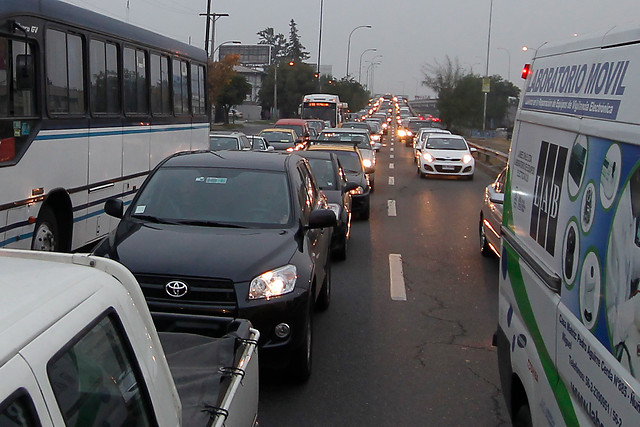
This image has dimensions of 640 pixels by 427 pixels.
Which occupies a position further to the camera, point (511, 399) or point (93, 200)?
point (93, 200)

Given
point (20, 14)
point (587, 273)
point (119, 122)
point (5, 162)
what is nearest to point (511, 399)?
point (587, 273)

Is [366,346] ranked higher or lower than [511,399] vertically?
lower

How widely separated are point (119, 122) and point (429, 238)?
19.7 ft

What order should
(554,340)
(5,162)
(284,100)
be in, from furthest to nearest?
(284,100) → (5,162) → (554,340)

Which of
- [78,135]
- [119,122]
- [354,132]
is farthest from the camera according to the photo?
[354,132]

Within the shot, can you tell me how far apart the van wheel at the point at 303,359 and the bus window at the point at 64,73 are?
4.49 meters

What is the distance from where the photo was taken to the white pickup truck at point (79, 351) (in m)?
1.76

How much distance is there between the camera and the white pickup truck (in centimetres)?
176

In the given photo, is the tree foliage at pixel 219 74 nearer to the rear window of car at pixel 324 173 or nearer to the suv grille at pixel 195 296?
the rear window of car at pixel 324 173

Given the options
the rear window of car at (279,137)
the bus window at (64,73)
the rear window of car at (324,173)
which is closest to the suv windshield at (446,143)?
the rear window of car at (279,137)

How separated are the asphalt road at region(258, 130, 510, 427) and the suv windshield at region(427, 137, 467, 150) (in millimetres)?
14137

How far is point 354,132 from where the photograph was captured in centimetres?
2572

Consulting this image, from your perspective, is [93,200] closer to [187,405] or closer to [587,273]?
[187,405]

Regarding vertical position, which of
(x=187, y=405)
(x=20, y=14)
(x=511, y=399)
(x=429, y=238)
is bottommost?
(x=429, y=238)
